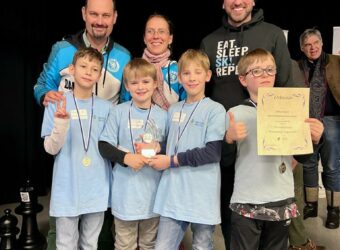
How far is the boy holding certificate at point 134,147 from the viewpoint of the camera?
2.12m

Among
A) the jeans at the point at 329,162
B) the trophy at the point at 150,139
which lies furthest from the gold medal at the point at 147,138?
the jeans at the point at 329,162

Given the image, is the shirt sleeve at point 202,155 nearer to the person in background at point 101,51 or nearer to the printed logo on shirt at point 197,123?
the printed logo on shirt at point 197,123

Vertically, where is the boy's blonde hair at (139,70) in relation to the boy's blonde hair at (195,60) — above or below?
below

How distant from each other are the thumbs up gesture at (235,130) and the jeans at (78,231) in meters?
0.85

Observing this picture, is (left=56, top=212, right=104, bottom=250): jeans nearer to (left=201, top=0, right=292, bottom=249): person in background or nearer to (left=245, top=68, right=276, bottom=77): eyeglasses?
(left=201, top=0, right=292, bottom=249): person in background

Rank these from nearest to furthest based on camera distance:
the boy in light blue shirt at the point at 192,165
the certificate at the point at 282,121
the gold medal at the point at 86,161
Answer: the certificate at the point at 282,121
the boy in light blue shirt at the point at 192,165
the gold medal at the point at 86,161

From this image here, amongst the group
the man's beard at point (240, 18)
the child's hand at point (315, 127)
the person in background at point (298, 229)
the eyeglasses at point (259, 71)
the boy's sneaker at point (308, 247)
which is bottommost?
the boy's sneaker at point (308, 247)

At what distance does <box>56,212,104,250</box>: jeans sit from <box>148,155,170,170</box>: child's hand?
1.46 ft

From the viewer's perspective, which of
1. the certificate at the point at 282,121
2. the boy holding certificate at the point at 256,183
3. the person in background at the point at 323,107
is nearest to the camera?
the certificate at the point at 282,121

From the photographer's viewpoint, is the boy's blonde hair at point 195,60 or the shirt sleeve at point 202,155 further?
the boy's blonde hair at point 195,60

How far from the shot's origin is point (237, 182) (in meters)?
1.98

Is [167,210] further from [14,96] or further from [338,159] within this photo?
[14,96]

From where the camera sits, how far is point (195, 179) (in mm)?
2045

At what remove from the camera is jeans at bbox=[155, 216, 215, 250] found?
2084 millimetres
